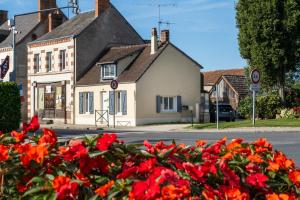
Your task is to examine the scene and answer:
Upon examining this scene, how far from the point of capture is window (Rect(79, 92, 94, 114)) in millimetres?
44719

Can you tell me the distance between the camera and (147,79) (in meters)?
41.5

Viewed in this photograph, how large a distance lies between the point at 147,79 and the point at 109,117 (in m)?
4.10

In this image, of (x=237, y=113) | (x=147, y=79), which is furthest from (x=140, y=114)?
(x=237, y=113)

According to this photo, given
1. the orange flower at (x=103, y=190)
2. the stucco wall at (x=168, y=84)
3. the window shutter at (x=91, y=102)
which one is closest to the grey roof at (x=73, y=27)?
the window shutter at (x=91, y=102)

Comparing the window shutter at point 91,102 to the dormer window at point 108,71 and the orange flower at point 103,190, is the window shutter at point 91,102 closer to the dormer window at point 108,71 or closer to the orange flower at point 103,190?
the dormer window at point 108,71

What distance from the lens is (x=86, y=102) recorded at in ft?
148

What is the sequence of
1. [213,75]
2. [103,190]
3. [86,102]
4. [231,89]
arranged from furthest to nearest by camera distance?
[213,75] < [231,89] < [86,102] < [103,190]

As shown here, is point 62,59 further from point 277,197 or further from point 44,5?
point 277,197

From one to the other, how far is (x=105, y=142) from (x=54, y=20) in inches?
2000

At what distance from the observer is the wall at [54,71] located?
4609cm

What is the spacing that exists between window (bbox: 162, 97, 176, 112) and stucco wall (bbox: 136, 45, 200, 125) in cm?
32

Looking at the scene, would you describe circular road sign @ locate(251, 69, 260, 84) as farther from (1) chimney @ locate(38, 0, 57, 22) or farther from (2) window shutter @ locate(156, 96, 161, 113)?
(1) chimney @ locate(38, 0, 57, 22)

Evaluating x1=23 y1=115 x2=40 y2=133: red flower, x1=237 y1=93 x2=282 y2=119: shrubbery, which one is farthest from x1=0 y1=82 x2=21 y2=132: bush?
x1=237 y1=93 x2=282 y2=119: shrubbery

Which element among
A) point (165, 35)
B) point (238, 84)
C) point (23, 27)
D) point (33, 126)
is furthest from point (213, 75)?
point (33, 126)
